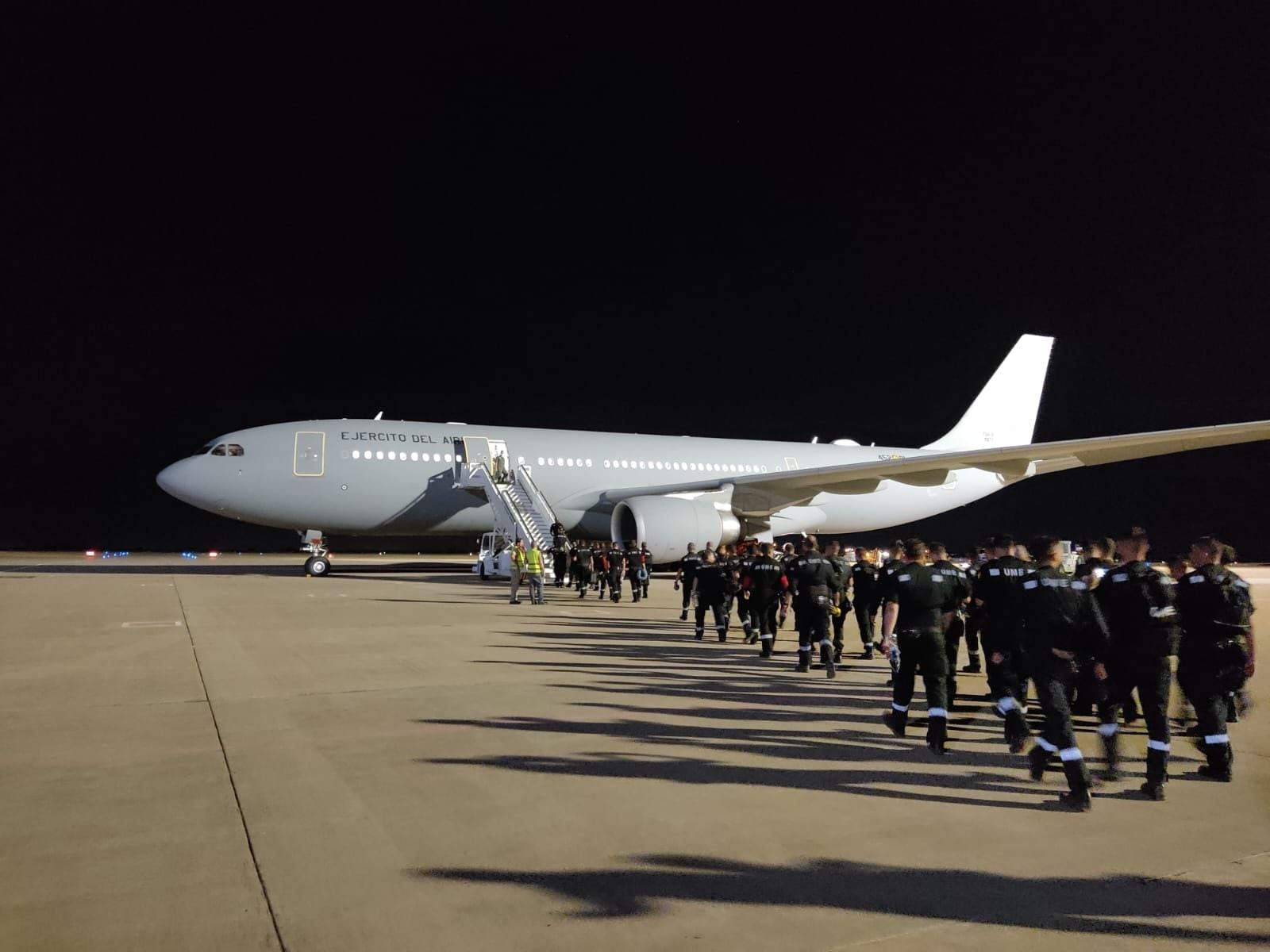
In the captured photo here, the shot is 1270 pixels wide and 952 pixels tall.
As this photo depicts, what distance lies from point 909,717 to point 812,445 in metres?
22.4

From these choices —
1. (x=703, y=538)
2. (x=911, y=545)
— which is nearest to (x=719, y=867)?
(x=911, y=545)

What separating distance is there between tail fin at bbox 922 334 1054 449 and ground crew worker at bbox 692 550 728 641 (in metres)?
21.6

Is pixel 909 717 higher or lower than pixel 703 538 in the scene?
lower

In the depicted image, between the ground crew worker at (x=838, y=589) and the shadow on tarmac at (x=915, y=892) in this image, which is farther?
the ground crew worker at (x=838, y=589)

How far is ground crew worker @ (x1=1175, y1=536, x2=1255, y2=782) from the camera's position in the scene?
205 inches

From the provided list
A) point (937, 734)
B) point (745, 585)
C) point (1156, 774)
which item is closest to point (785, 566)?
point (745, 585)

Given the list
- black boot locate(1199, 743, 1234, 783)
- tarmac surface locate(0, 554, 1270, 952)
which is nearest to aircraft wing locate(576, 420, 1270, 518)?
tarmac surface locate(0, 554, 1270, 952)

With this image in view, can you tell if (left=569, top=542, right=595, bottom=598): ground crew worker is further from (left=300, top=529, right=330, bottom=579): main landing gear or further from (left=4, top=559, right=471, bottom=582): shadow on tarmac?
(left=300, top=529, right=330, bottom=579): main landing gear

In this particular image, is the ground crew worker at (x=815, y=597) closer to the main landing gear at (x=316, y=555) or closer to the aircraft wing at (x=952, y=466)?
the aircraft wing at (x=952, y=466)

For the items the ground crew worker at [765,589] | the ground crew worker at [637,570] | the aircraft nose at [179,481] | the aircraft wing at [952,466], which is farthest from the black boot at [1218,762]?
the aircraft nose at [179,481]

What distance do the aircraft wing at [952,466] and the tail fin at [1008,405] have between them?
8.97 metres

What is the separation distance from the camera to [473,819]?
418 cm

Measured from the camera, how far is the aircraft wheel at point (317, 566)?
22.5m

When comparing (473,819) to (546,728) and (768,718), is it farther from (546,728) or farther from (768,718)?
(768,718)
